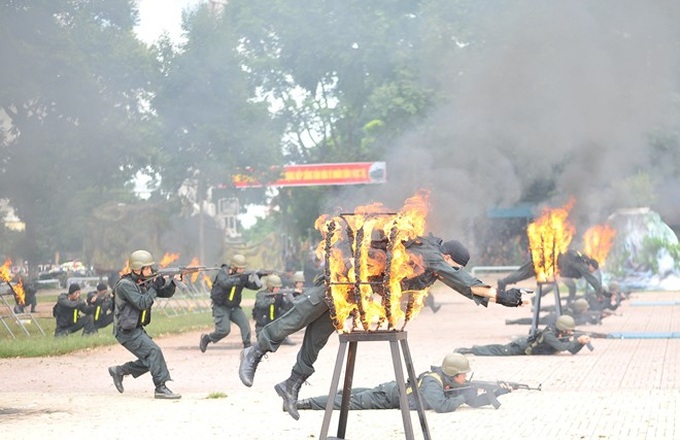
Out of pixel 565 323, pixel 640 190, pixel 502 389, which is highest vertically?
pixel 640 190

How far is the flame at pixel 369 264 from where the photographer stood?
25.4ft

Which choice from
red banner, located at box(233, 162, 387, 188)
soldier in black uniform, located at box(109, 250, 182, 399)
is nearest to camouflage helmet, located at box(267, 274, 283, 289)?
soldier in black uniform, located at box(109, 250, 182, 399)

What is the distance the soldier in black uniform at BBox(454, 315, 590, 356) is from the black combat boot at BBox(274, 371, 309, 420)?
7702mm

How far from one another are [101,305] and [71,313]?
0.57 m

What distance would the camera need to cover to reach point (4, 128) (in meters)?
26.8

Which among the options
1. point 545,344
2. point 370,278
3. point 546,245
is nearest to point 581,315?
point 546,245

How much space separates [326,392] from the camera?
41.4 ft

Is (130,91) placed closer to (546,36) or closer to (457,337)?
(546,36)

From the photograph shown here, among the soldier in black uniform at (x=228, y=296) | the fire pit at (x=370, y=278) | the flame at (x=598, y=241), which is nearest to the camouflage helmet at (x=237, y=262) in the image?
the soldier in black uniform at (x=228, y=296)

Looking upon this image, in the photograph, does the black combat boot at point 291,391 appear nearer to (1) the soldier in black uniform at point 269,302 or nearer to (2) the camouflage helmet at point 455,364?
(2) the camouflage helmet at point 455,364

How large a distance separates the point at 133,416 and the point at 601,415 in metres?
4.24

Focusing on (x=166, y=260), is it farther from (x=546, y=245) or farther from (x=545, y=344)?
(x=545, y=344)

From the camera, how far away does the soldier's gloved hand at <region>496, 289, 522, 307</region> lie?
25.7 feet

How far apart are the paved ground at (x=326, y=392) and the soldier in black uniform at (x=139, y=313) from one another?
0.33 m
